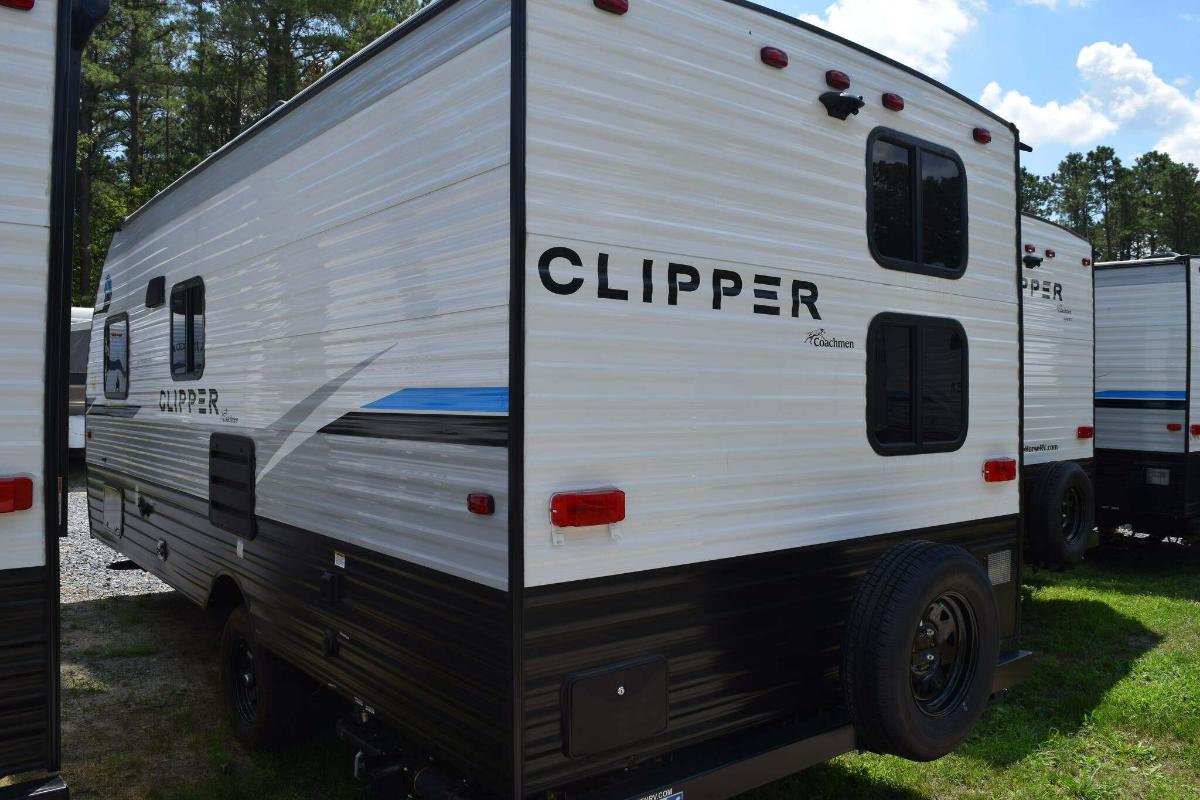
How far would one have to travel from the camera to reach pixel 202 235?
16.0ft

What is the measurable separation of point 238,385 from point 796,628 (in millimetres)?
2855

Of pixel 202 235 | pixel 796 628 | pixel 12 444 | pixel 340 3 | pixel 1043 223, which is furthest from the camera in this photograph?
pixel 340 3

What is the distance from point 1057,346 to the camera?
7230 mm

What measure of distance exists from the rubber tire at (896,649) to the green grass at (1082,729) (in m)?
0.90

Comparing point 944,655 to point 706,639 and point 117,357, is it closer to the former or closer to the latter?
point 706,639

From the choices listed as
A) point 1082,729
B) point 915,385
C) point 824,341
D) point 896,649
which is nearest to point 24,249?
point 824,341

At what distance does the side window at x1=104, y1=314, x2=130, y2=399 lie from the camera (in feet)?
20.1

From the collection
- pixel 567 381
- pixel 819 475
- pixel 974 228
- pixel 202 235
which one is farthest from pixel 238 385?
pixel 974 228

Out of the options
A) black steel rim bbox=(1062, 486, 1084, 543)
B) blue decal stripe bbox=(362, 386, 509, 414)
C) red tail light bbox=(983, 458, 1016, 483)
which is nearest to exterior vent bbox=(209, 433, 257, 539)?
blue decal stripe bbox=(362, 386, 509, 414)

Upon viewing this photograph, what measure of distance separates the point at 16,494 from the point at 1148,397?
904 cm

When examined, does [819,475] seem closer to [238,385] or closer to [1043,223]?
[238,385]

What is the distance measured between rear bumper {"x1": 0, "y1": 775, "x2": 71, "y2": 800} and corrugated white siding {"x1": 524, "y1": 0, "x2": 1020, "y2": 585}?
1433mm

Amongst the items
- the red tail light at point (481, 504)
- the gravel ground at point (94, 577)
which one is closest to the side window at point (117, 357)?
the gravel ground at point (94, 577)

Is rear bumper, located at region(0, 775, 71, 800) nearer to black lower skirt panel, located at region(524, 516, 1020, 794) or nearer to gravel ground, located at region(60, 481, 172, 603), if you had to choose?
black lower skirt panel, located at region(524, 516, 1020, 794)
